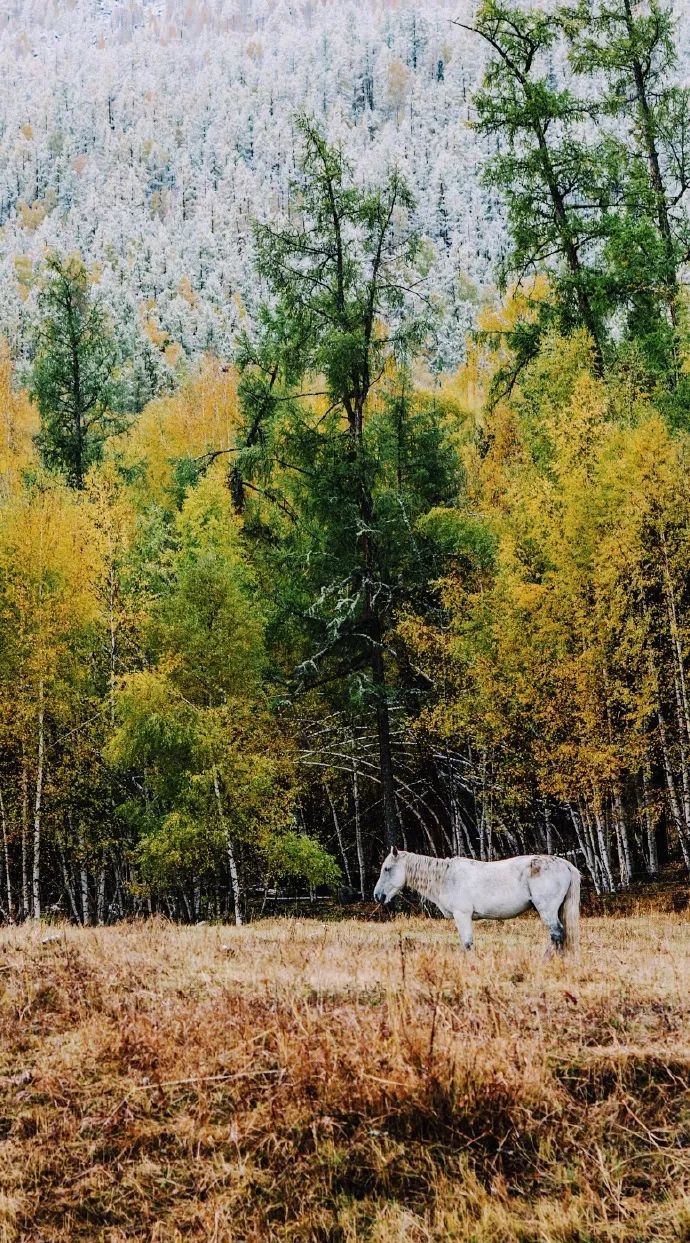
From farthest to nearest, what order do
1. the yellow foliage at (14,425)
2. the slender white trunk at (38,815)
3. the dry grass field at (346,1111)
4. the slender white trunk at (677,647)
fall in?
the yellow foliage at (14,425) → the slender white trunk at (38,815) → the slender white trunk at (677,647) → the dry grass field at (346,1111)

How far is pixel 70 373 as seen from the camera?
3095 centimetres

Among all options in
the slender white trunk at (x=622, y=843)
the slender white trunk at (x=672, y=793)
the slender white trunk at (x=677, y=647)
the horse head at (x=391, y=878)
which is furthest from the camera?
the slender white trunk at (x=622, y=843)

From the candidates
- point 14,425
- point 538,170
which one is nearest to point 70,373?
point 538,170

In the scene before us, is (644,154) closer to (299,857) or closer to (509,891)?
(299,857)

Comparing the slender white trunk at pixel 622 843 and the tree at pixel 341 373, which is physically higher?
the tree at pixel 341 373

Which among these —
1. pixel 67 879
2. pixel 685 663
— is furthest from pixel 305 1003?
pixel 67 879

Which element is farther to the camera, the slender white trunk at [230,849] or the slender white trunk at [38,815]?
the slender white trunk at [38,815]

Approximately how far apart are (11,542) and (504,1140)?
2010 centimetres

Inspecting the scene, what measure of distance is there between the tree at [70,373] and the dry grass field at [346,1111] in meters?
26.0

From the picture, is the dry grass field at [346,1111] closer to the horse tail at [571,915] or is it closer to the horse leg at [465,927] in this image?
the horse tail at [571,915]

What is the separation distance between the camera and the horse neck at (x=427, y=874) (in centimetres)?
1170

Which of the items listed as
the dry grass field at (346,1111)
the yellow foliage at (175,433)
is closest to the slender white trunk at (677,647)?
the dry grass field at (346,1111)

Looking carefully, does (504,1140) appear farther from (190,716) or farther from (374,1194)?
(190,716)

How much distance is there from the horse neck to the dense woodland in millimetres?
6851
